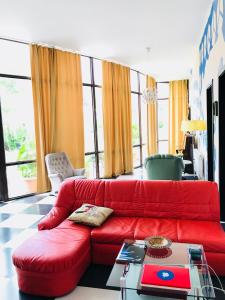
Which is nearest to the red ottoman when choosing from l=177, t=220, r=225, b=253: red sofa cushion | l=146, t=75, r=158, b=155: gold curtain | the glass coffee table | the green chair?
the glass coffee table

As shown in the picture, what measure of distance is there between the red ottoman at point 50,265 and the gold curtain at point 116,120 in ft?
15.4

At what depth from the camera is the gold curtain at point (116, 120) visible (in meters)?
7.02

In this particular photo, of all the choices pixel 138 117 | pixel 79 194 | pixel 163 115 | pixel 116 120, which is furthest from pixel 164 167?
pixel 163 115

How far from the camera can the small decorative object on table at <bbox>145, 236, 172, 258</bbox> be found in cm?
214

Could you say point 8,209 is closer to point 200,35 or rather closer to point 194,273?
point 194,273

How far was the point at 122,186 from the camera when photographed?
306 cm

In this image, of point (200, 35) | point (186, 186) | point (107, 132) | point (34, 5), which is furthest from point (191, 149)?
point (34, 5)

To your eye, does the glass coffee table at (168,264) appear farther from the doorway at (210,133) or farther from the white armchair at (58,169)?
the white armchair at (58,169)

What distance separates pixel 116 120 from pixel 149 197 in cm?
456

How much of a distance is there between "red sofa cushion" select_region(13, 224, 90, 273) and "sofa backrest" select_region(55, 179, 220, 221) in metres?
0.53

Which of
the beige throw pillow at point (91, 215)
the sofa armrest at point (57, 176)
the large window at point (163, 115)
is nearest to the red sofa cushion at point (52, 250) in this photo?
the beige throw pillow at point (91, 215)

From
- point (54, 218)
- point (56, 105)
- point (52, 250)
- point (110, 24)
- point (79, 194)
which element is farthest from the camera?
point (56, 105)

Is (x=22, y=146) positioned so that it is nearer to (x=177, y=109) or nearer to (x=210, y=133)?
(x=210, y=133)

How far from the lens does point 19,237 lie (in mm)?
3473
